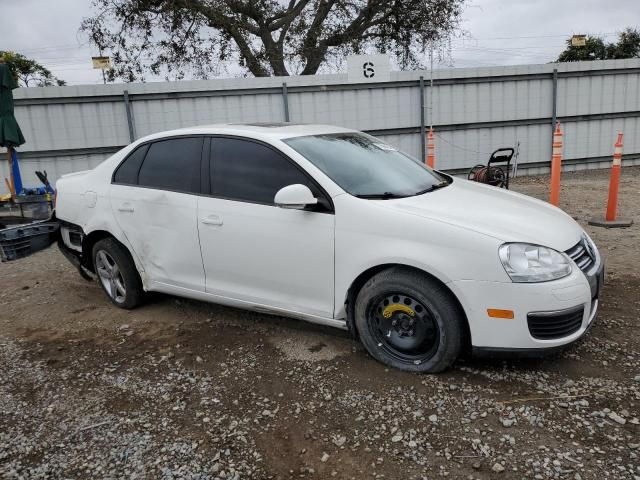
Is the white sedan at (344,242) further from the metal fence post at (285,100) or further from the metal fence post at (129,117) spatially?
the metal fence post at (285,100)

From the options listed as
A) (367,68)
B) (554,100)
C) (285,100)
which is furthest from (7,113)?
(554,100)

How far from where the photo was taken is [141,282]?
4.63 meters

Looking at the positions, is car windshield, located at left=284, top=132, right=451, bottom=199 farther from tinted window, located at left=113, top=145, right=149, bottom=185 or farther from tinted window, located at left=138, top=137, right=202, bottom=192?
tinted window, located at left=113, top=145, right=149, bottom=185

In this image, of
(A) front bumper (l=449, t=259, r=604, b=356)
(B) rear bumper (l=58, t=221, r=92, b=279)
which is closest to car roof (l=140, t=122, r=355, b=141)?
(B) rear bumper (l=58, t=221, r=92, b=279)

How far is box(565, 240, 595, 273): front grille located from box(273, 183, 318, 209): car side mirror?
1.58 m

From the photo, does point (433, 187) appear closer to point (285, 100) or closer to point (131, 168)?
point (131, 168)

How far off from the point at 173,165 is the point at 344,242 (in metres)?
1.68

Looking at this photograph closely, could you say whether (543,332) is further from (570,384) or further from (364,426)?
(364,426)

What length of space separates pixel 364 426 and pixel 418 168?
2.25m

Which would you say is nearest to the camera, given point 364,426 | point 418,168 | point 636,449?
point 636,449

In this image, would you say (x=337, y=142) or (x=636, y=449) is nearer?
(x=636, y=449)

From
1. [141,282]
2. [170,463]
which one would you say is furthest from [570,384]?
[141,282]

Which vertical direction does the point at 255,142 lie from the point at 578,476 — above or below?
above

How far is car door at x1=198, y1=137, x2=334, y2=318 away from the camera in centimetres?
345
